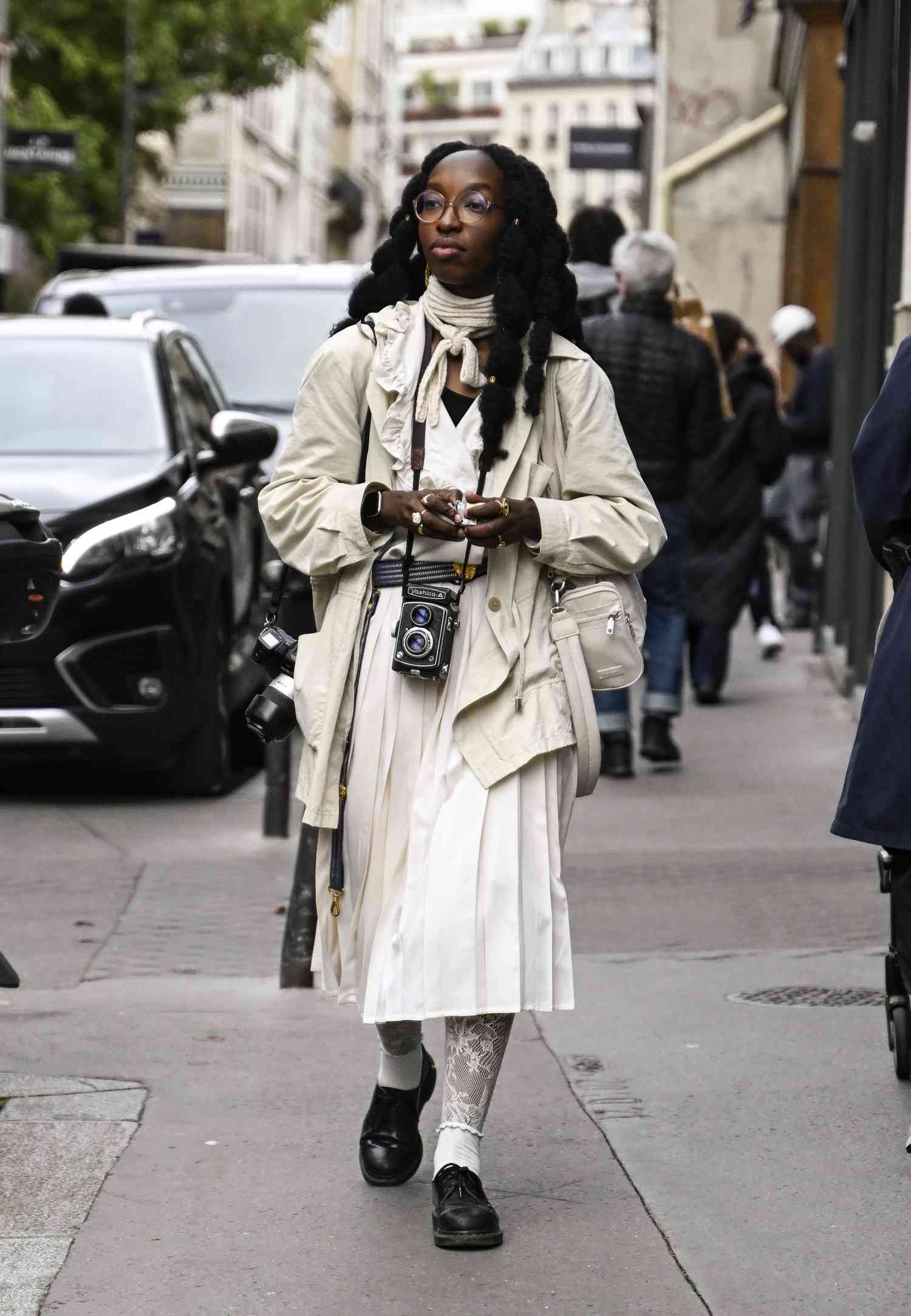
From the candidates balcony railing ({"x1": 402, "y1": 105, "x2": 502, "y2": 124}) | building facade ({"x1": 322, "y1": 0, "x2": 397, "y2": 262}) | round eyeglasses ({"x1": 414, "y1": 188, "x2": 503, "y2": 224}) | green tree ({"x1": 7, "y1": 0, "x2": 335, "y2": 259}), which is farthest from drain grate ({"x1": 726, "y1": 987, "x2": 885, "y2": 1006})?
balcony railing ({"x1": 402, "y1": 105, "x2": 502, "y2": 124})

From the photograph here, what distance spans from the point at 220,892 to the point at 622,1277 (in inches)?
146

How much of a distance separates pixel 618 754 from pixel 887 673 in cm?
519

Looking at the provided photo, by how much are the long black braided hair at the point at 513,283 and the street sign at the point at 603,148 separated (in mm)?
18008

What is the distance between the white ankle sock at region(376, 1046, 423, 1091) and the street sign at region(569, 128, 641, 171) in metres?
18.4

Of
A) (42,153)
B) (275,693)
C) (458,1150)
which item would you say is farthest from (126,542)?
(42,153)

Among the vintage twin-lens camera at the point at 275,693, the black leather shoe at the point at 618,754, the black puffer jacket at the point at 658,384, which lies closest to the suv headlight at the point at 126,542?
the black puffer jacket at the point at 658,384

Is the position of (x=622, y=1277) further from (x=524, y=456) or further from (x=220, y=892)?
(x=220, y=892)

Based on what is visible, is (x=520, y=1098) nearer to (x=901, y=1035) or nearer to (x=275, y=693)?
(x=901, y=1035)

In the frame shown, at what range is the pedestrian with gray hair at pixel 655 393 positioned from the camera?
9445 mm

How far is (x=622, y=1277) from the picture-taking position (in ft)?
13.1

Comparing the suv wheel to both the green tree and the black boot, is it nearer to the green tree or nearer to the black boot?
the black boot

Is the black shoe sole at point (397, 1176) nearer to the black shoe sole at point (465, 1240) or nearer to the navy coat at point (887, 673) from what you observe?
the black shoe sole at point (465, 1240)

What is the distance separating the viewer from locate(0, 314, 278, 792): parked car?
8.80 metres

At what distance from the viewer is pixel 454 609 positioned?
14.0 ft
